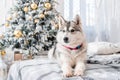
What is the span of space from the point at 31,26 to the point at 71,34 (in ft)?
4.38

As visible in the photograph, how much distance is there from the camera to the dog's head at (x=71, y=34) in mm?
1898

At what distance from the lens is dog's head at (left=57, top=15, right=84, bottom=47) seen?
1.90 m

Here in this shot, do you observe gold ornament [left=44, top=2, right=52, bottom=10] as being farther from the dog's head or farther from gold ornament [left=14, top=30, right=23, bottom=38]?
the dog's head

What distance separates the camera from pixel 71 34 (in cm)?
190

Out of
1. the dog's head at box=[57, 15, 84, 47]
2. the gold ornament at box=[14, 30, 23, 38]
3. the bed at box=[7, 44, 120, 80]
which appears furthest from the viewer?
the gold ornament at box=[14, 30, 23, 38]

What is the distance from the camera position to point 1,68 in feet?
9.55

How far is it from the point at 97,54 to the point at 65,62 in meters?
0.86

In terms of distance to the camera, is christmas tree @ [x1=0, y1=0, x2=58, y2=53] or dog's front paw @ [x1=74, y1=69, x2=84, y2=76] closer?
dog's front paw @ [x1=74, y1=69, x2=84, y2=76]

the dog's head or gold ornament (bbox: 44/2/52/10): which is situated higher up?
gold ornament (bbox: 44/2/52/10)

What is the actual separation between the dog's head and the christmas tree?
1.18 metres

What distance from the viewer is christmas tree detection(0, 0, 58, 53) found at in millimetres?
3129

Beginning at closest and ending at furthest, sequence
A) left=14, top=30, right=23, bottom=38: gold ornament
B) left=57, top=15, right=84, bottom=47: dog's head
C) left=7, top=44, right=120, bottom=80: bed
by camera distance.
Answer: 1. left=7, top=44, right=120, bottom=80: bed
2. left=57, top=15, right=84, bottom=47: dog's head
3. left=14, top=30, right=23, bottom=38: gold ornament

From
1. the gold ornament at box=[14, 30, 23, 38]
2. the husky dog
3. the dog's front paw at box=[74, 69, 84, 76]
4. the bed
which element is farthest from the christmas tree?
the dog's front paw at box=[74, 69, 84, 76]

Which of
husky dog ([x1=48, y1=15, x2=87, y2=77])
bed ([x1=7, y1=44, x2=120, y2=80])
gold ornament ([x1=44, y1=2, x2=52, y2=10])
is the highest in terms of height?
gold ornament ([x1=44, y1=2, x2=52, y2=10])
